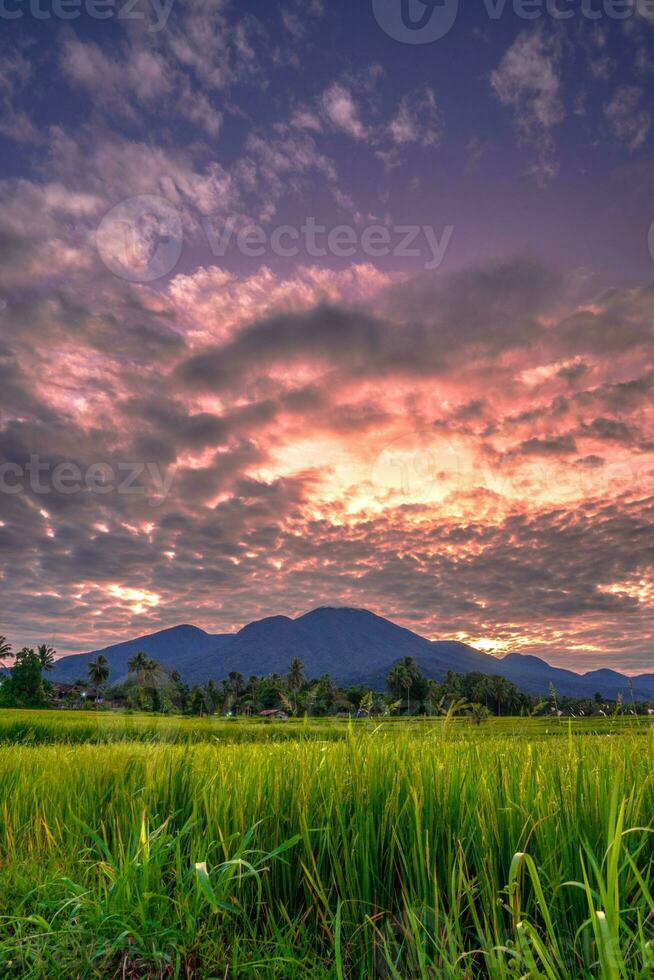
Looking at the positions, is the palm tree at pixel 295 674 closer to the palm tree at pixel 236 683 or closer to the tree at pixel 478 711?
the palm tree at pixel 236 683

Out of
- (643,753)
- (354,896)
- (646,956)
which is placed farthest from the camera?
(643,753)

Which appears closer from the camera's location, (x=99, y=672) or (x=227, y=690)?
(x=227, y=690)

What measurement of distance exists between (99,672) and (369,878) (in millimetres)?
166148

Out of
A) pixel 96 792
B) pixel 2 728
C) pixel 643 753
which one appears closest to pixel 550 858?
pixel 643 753

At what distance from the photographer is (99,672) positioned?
152250 millimetres

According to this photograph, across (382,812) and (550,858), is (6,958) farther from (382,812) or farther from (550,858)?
(550,858)

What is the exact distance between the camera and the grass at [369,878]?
8.55ft

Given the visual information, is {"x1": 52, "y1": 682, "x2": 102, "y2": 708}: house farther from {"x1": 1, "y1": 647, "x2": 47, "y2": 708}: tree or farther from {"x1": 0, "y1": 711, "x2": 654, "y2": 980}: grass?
{"x1": 0, "y1": 711, "x2": 654, "y2": 980}: grass

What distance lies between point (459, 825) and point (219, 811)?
1.65 meters

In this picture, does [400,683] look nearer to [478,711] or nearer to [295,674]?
[478,711]

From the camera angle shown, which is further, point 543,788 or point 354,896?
point 543,788

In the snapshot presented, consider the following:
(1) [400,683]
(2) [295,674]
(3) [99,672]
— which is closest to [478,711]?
(1) [400,683]

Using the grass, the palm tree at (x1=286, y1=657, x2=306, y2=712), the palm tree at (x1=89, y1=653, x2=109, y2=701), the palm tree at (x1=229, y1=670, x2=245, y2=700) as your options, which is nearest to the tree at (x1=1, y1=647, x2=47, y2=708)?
the palm tree at (x1=89, y1=653, x2=109, y2=701)

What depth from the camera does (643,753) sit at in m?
4.36
